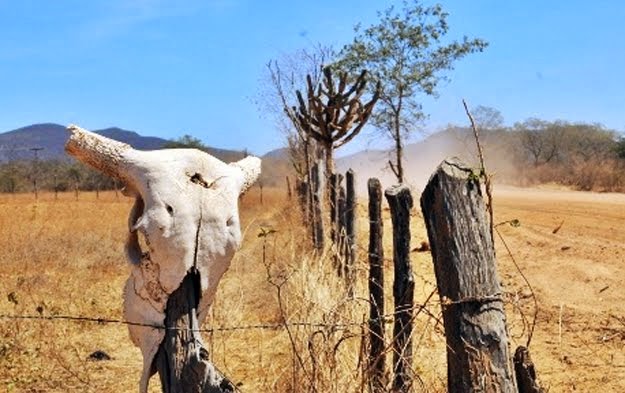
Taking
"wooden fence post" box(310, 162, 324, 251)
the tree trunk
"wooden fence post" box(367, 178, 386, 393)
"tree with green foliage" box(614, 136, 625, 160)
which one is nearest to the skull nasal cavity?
"wooden fence post" box(367, 178, 386, 393)

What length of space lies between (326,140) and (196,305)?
15.1 metres

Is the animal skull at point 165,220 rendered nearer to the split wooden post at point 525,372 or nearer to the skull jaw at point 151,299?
the skull jaw at point 151,299

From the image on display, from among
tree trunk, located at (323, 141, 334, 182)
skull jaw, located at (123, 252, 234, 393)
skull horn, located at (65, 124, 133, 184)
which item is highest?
tree trunk, located at (323, 141, 334, 182)

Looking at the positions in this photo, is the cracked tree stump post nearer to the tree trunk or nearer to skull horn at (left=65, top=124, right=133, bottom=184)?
skull horn at (left=65, top=124, right=133, bottom=184)

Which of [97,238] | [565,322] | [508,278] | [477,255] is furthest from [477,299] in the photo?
[97,238]

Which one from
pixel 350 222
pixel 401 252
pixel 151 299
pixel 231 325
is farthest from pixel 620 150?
pixel 151 299

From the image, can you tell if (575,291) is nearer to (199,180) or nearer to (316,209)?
(316,209)

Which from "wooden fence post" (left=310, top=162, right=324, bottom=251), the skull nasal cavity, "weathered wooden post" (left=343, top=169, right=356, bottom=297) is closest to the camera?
the skull nasal cavity

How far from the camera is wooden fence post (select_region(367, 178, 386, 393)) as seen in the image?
15.6 feet

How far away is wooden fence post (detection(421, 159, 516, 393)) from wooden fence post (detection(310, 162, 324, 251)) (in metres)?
7.27

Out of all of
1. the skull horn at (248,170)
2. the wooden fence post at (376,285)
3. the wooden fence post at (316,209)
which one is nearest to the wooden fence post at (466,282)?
the skull horn at (248,170)

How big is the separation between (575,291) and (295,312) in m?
5.91

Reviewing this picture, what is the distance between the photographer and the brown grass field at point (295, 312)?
209 inches

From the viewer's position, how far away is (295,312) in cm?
610
